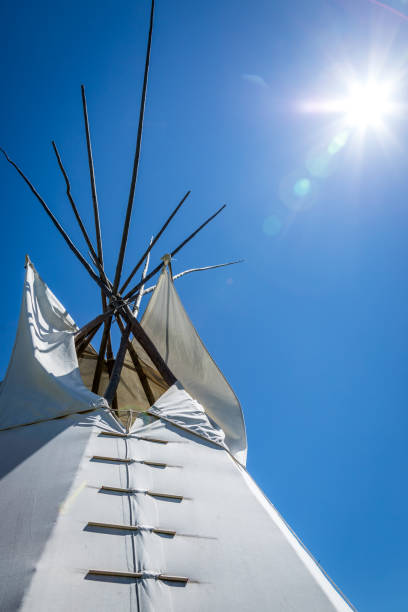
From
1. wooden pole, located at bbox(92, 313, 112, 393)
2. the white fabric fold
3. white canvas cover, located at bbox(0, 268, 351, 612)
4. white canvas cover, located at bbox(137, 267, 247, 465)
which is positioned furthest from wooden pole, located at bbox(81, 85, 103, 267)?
white canvas cover, located at bbox(0, 268, 351, 612)

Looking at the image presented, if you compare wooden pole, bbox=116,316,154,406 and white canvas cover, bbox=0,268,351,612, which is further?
wooden pole, bbox=116,316,154,406

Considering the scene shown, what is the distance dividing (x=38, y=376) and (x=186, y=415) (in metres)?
1.37

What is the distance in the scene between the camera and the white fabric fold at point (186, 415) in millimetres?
2924

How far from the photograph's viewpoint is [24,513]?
175 centimetres

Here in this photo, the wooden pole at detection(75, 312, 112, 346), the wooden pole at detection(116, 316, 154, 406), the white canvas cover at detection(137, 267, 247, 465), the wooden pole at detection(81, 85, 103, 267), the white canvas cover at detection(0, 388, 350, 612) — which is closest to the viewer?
the white canvas cover at detection(0, 388, 350, 612)

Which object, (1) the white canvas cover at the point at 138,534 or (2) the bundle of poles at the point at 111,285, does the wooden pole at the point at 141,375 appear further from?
(1) the white canvas cover at the point at 138,534

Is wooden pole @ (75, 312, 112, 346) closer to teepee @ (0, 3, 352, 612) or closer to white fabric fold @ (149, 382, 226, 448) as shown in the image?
teepee @ (0, 3, 352, 612)

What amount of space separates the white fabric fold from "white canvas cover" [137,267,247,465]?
1.57 ft

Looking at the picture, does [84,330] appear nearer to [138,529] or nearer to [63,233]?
[63,233]

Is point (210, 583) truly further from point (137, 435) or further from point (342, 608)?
point (137, 435)

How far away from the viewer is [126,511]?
1863 millimetres

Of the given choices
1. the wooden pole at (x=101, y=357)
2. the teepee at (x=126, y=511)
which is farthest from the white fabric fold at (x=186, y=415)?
the wooden pole at (x=101, y=357)

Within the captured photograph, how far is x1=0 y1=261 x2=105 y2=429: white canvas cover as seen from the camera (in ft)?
9.35

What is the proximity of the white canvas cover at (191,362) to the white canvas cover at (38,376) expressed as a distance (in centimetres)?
143
